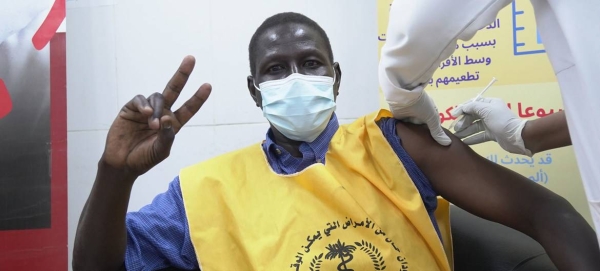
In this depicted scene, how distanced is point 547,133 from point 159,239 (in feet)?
3.22

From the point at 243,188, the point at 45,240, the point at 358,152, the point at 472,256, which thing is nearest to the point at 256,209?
the point at 243,188

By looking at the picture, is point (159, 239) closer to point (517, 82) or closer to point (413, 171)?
point (413, 171)

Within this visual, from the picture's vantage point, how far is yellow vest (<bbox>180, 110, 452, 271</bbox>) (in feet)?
3.94

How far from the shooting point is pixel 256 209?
1292mm

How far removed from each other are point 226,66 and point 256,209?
0.82 m

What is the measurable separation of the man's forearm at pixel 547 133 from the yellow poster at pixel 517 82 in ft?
1.24

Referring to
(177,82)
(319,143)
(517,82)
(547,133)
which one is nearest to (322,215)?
(319,143)

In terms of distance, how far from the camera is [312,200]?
1272 millimetres

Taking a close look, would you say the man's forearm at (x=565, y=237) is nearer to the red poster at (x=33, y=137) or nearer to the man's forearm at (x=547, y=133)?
the man's forearm at (x=547, y=133)

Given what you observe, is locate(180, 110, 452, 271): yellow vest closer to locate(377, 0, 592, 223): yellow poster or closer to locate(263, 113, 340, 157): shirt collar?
locate(263, 113, 340, 157): shirt collar

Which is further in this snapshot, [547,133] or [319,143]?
[319,143]

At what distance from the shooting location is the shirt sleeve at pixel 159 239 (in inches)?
49.3

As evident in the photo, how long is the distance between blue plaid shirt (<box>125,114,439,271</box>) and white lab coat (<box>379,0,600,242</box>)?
0.34 m

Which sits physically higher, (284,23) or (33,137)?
(284,23)
